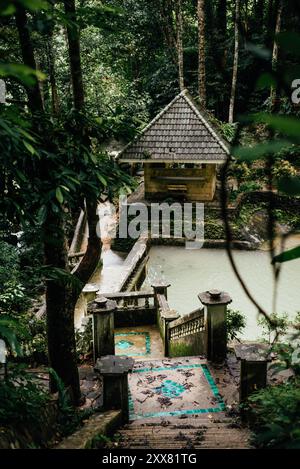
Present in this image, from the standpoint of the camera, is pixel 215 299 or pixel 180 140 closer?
pixel 215 299

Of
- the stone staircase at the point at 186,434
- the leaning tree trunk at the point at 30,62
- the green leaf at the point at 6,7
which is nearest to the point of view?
the green leaf at the point at 6,7

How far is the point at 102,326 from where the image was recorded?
25.7 feet

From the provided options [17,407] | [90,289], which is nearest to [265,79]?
[17,407]

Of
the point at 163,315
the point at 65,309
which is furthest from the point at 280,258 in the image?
the point at 163,315

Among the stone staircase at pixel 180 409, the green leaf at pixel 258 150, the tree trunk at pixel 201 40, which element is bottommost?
the stone staircase at pixel 180 409

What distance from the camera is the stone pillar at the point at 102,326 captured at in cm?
775

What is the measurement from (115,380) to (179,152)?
10.7m

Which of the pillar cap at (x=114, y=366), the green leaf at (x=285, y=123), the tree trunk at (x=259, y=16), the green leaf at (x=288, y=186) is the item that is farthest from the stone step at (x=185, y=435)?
the tree trunk at (x=259, y=16)

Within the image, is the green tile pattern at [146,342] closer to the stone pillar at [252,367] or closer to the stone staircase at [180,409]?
the stone staircase at [180,409]

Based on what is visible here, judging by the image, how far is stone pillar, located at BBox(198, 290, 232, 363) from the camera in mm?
7637

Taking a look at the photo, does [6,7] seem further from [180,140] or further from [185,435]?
[180,140]

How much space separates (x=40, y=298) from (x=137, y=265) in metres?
2.84

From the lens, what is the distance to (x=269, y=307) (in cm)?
1120

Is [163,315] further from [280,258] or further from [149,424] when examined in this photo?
[280,258]
